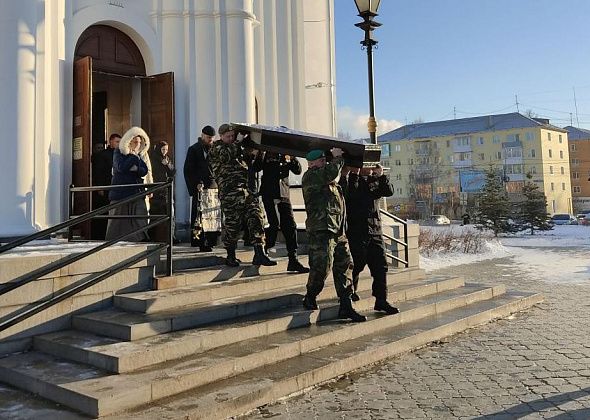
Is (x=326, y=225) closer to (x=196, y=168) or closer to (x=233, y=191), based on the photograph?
(x=233, y=191)

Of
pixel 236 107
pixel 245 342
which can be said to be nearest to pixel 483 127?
pixel 236 107

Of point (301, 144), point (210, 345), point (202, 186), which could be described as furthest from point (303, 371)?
point (202, 186)

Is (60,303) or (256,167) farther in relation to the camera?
(256,167)

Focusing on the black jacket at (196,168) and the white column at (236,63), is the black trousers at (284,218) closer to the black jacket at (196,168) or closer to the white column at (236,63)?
the black jacket at (196,168)

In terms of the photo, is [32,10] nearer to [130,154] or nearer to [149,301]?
[130,154]

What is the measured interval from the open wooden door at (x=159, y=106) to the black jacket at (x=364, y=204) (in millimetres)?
4839

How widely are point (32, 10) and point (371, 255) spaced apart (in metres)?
5.88

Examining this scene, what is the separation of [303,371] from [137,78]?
7.59m

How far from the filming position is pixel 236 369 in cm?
485

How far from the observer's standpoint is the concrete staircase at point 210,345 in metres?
4.26

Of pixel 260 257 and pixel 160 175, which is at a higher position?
pixel 160 175

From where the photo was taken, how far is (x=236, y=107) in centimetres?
1074

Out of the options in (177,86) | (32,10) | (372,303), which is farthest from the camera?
(177,86)

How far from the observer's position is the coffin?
259 inches
